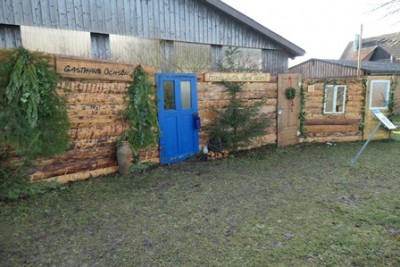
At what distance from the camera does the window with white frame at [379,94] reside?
28.0 ft

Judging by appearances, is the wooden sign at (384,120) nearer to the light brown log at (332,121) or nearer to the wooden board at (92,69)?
the light brown log at (332,121)

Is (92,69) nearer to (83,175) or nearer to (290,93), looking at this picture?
(83,175)

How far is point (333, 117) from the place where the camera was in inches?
336

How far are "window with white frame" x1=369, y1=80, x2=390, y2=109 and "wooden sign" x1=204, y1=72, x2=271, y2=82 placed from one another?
3607 millimetres

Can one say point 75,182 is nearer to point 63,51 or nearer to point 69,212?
point 69,212

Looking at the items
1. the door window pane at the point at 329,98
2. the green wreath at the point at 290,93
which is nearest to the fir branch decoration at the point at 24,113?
the green wreath at the point at 290,93

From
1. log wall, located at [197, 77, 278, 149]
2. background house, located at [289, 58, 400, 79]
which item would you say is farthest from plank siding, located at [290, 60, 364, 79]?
log wall, located at [197, 77, 278, 149]

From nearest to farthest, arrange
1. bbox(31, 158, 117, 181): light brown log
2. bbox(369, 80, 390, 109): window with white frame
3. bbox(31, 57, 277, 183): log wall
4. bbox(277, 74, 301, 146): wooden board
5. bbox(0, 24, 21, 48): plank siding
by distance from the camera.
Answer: bbox(31, 158, 117, 181): light brown log, bbox(31, 57, 277, 183): log wall, bbox(0, 24, 21, 48): plank siding, bbox(277, 74, 301, 146): wooden board, bbox(369, 80, 390, 109): window with white frame

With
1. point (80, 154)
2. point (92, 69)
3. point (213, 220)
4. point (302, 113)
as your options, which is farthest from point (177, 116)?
point (302, 113)

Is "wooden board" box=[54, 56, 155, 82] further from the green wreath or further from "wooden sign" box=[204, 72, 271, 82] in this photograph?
the green wreath

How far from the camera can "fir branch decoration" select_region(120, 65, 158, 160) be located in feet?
18.1

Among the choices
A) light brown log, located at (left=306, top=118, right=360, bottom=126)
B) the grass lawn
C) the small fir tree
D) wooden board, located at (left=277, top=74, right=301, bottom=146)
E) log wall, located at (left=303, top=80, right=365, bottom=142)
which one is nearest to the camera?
the grass lawn

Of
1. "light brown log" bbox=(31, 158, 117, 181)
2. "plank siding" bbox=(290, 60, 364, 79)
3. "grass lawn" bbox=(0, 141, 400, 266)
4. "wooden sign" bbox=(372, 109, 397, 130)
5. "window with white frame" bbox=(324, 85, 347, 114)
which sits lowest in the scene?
"grass lawn" bbox=(0, 141, 400, 266)

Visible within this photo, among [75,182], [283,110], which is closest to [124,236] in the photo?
[75,182]
